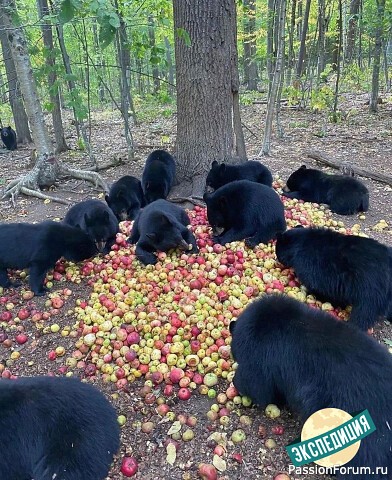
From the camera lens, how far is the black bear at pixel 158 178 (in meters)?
6.73

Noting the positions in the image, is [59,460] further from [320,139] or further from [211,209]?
[320,139]

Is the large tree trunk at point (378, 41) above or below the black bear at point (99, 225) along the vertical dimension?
above

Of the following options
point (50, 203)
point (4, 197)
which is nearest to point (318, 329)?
point (50, 203)

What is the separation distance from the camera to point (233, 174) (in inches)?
257

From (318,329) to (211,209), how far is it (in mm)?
2830

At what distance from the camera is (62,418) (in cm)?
258

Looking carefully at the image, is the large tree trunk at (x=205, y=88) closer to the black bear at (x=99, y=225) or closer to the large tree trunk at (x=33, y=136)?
the black bear at (x=99, y=225)

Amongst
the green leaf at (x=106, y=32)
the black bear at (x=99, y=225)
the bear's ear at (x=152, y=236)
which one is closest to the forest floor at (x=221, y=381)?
the black bear at (x=99, y=225)

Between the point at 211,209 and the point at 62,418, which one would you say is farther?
the point at 211,209

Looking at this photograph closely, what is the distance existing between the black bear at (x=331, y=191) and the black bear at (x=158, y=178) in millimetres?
2046

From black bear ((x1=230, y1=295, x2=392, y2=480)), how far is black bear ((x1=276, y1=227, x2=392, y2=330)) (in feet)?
2.74

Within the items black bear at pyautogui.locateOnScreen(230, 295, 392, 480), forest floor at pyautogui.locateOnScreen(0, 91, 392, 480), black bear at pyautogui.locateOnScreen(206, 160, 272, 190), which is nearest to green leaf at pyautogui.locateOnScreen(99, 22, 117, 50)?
forest floor at pyautogui.locateOnScreen(0, 91, 392, 480)

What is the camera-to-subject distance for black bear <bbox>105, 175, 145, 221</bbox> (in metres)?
6.64

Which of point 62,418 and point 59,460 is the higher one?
point 62,418
